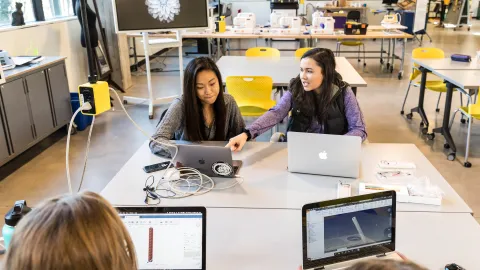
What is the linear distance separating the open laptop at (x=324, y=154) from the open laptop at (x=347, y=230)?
0.51 m

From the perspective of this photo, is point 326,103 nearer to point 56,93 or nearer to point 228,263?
point 228,263

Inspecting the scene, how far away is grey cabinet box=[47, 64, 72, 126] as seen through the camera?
4164 millimetres

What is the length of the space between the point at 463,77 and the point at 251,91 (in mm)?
1930

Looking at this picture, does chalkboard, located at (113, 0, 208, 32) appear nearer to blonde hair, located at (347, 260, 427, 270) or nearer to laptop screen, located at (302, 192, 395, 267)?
laptop screen, located at (302, 192, 395, 267)

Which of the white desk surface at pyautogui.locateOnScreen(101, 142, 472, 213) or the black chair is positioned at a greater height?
the black chair

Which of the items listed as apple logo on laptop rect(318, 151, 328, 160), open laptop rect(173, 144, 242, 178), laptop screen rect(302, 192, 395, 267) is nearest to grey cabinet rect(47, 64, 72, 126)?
open laptop rect(173, 144, 242, 178)

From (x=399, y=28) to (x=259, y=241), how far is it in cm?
671

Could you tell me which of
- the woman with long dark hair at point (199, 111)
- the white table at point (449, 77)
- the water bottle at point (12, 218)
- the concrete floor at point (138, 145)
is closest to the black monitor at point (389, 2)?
the concrete floor at point (138, 145)

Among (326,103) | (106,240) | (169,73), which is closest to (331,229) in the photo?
(106,240)

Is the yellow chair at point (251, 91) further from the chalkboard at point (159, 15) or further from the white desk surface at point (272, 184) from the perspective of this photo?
the chalkboard at point (159, 15)

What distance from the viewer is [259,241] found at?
4.78 ft

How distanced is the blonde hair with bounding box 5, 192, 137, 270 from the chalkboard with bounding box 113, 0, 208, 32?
417cm

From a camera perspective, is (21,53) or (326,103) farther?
(21,53)

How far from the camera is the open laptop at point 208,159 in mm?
1854
